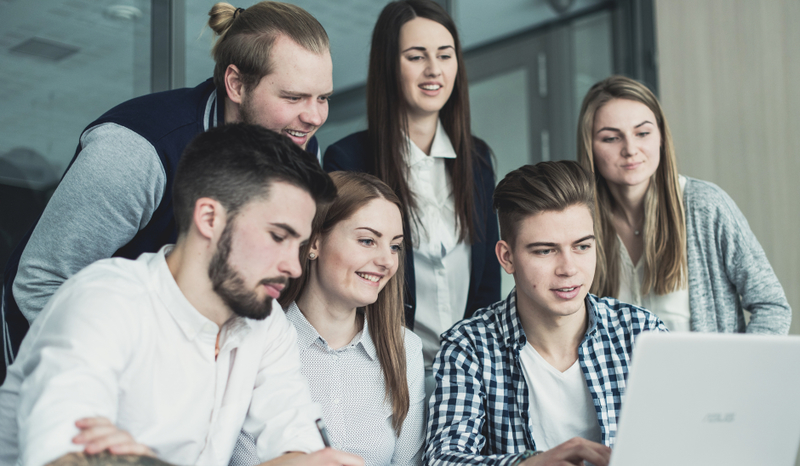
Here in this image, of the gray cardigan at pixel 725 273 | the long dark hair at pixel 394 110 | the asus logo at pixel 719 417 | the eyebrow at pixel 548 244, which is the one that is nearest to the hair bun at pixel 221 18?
the long dark hair at pixel 394 110

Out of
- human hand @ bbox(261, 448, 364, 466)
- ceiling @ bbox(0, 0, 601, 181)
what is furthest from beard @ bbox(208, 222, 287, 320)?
ceiling @ bbox(0, 0, 601, 181)

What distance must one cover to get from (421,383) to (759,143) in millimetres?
2564

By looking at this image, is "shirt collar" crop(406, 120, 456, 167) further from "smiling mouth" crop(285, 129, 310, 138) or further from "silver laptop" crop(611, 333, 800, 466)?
"silver laptop" crop(611, 333, 800, 466)

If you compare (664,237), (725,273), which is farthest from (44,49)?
(725,273)

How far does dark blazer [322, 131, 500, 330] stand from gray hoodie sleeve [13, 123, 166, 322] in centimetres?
73

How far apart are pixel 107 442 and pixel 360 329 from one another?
84 cm

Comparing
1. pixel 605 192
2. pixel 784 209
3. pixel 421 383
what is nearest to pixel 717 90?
pixel 784 209

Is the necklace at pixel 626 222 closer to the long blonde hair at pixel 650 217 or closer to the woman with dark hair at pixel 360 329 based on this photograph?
the long blonde hair at pixel 650 217

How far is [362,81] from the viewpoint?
276 centimetres

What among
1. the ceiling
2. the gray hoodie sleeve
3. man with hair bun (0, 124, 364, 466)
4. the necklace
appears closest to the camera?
man with hair bun (0, 124, 364, 466)

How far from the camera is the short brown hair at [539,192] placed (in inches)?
64.6

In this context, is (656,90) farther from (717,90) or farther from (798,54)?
(798,54)

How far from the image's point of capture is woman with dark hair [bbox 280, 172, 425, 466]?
1.56 m

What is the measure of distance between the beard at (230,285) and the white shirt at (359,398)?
434 mm
